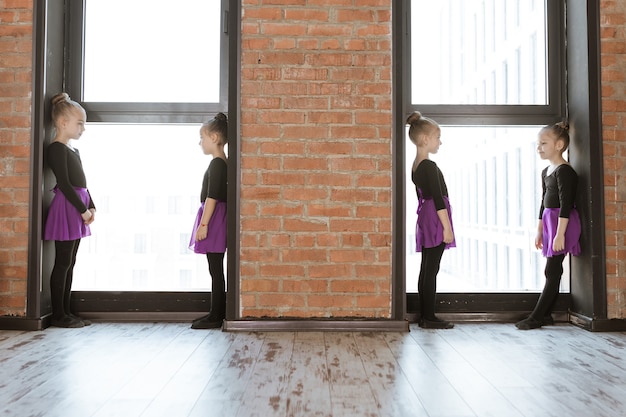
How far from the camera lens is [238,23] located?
2812 mm

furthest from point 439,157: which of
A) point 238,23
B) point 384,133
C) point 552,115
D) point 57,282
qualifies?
point 57,282

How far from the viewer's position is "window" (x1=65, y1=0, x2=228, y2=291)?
10.1 ft

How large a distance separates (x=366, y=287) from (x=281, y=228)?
1.91 ft

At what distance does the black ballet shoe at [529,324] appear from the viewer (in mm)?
2811

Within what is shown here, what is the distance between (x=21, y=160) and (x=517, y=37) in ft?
10.1

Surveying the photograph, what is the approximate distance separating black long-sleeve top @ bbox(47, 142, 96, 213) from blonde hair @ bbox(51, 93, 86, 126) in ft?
0.53

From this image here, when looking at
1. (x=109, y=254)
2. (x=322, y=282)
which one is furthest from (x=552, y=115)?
(x=109, y=254)

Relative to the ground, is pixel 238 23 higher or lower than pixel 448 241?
higher

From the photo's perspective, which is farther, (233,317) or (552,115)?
(552,115)

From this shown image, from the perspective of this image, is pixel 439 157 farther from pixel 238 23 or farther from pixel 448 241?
pixel 238 23

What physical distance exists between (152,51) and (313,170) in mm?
1323

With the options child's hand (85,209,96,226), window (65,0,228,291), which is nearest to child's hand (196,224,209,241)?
window (65,0,228,291)

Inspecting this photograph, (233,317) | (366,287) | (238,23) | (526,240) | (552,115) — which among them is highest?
(238,23)

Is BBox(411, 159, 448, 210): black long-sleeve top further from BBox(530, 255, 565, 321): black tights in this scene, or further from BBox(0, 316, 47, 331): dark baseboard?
BBox(0, 316, 47, 331): dark baseboard
